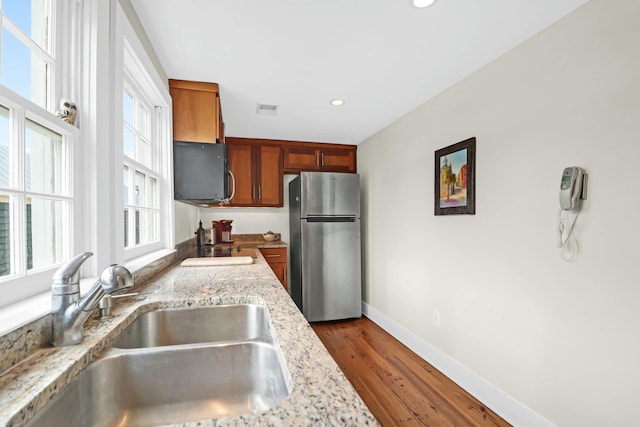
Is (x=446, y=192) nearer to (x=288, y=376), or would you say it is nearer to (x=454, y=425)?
(x=454, y=425)

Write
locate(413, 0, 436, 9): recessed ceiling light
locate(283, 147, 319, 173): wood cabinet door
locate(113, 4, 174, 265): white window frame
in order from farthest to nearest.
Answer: locate(283, 147, 319, 173): wood cabinet door → locate(413, 0, 436, 9): recessed ceiling light → locate(113, 4, 174, 265): white window frame

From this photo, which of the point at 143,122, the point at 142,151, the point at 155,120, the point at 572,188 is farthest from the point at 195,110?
the point at 572,188

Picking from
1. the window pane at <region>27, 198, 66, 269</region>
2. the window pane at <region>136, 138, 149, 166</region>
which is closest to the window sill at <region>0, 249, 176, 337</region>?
the window pane at <region>27, 198, 66, 269</region>

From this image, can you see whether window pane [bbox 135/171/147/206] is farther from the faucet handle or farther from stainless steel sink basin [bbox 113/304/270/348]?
the faucet handle

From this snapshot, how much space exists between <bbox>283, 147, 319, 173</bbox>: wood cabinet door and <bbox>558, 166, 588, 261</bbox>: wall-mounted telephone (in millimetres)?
2769

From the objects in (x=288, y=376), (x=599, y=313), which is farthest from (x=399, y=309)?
(x=288, y=376)

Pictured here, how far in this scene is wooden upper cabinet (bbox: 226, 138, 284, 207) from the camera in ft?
11.8

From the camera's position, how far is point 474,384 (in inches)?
79.0

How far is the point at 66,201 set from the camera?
1.00 m

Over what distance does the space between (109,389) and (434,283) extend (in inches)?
90.1

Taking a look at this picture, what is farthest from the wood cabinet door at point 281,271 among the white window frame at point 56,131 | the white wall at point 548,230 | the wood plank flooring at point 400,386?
the white window frame at point 56,131

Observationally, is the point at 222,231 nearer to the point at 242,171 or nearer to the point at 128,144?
the point at 242,171

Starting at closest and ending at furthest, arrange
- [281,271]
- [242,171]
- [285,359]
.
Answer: [285,359], [281,271], [242,171]

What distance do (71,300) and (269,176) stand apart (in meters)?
3.08
